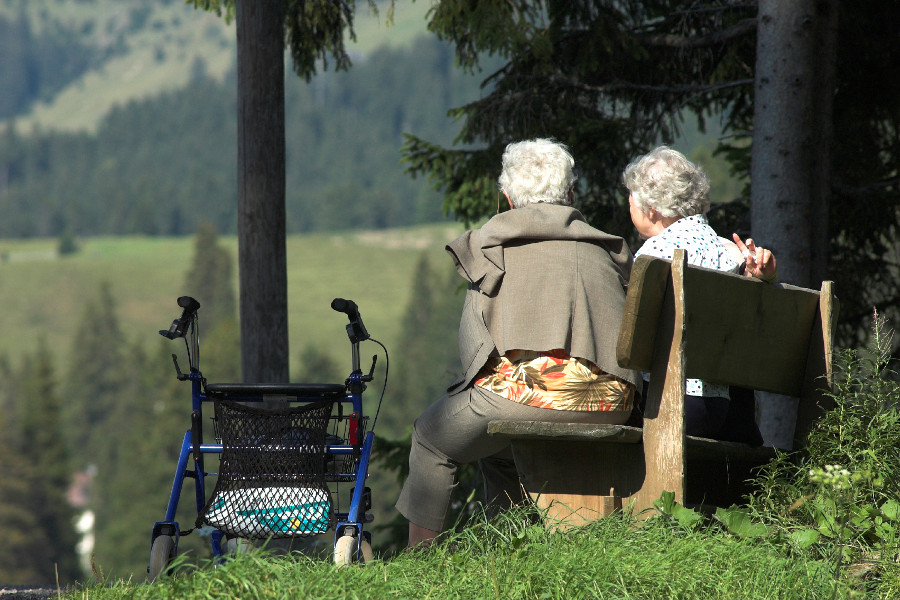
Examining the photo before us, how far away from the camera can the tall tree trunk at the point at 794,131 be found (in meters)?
5.61

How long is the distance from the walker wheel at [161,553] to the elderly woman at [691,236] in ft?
5.88

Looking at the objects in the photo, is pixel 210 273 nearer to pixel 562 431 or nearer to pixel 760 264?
pixel 760 264

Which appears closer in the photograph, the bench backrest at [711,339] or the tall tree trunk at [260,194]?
the bench backrest at [711,339]

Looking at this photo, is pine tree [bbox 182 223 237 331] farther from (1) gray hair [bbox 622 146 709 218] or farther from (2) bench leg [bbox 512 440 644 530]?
(2) bench leg [bbox 512 440 644 530]

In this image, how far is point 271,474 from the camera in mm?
3902

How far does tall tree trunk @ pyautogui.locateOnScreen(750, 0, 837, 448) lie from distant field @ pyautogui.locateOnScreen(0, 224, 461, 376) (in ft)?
325

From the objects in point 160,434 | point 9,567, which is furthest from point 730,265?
point 160,434

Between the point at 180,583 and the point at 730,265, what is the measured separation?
2091 mm

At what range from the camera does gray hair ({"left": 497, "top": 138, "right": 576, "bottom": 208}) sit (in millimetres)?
3910

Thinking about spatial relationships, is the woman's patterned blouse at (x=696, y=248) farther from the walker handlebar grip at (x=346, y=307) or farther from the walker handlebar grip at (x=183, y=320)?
the walker handlebar grip at (x=183, y=320)

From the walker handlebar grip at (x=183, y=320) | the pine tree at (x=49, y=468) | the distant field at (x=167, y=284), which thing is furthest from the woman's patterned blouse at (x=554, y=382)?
the distant field at (x=167, y=284)

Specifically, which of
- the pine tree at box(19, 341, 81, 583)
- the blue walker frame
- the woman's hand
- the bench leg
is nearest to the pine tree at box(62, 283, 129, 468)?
the pine tree at box(19, 341, 81, 583)

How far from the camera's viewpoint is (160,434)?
244 feet

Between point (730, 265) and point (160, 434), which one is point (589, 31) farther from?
point (160, 434)
